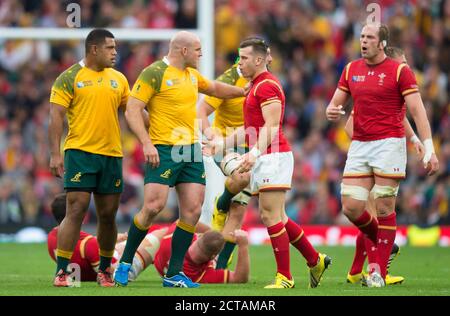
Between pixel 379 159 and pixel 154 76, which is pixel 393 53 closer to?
pixel 379 159

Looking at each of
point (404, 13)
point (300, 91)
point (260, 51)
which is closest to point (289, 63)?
point (300, 91)

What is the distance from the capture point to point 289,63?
75.7 ft

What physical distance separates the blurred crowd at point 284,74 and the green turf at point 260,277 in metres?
2.48

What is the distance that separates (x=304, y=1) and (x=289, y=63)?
1.56 m

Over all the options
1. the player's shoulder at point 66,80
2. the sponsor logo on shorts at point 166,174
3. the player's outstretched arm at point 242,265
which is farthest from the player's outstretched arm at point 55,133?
the player's outstretched arm at point 242,265

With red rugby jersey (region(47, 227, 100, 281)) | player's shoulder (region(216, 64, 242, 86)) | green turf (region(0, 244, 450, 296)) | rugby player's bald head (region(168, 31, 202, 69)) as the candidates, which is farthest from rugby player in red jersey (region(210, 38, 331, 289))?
red rugby jersey (region(47, 227, 100, 281))

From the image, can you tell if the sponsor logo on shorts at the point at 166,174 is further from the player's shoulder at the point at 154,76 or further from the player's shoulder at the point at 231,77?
the player's shoulder at the point at 231,77

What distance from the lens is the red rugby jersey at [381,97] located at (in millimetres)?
10695

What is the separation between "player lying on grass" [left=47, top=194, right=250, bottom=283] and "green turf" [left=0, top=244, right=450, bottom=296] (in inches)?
7.8

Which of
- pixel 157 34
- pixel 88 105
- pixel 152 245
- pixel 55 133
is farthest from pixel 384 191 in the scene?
pixel 157 34

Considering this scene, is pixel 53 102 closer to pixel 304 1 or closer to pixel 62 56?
pixel 62 56

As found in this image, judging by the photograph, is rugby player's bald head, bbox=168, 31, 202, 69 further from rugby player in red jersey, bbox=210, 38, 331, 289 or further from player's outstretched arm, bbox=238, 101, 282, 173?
player's outstretched arm, bbox=238, 101, 282, 173

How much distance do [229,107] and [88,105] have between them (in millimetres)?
2297

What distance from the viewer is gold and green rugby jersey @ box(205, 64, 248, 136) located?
1249cm
